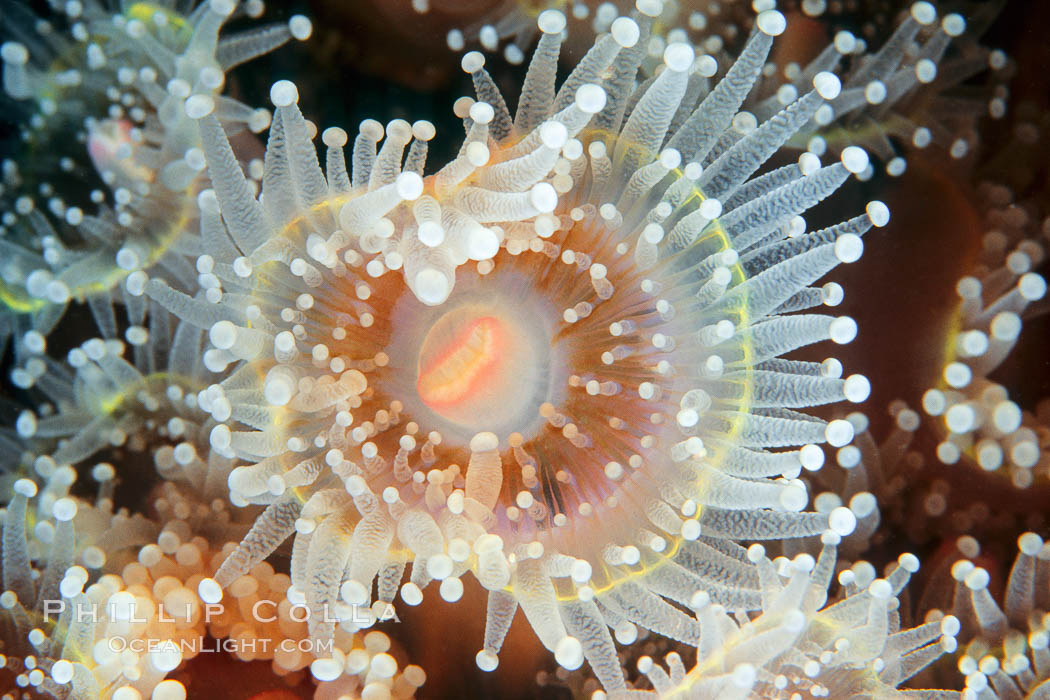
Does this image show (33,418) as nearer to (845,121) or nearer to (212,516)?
(212,516)

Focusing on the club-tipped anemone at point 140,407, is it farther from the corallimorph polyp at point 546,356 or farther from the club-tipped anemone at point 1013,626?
the club-tipped anemone at point 1013,626

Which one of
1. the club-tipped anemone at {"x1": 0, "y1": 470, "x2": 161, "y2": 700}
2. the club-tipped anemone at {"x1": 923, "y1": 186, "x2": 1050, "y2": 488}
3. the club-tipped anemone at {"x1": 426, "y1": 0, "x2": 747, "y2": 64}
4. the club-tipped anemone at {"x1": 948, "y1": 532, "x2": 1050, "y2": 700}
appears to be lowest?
the club-tipped anemone at {"x1": 0, "y1": 470, "x2": 161, "y2": 700}

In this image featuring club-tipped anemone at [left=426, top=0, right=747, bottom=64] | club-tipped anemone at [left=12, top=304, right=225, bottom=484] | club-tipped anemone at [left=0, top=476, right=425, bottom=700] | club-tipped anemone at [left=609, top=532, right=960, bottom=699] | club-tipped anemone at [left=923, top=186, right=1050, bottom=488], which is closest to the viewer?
club-tipped anemone at [left=609, top=532, right=960, bottom=699]

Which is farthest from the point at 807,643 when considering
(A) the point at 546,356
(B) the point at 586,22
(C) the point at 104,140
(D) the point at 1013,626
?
(C) the point at 104,140

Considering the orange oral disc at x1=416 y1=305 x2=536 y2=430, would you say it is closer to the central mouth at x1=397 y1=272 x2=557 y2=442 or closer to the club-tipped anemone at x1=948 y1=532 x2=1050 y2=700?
the central mouth at x1=397 y1=272 x2=557 y2=442

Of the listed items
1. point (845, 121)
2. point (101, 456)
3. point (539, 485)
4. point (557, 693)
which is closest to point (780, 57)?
point (845, 121)

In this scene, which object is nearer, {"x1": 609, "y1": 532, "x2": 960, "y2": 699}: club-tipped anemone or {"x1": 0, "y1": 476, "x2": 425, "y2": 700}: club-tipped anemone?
{"x1": 609, "y1": 532, "x2": 960, "y2": 699}: club-tipped anemone

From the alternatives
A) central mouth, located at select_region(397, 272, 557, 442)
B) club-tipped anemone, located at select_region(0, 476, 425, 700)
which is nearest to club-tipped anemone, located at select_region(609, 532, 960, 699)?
central mouth, located at select_region(397, 272, 557, 442)
